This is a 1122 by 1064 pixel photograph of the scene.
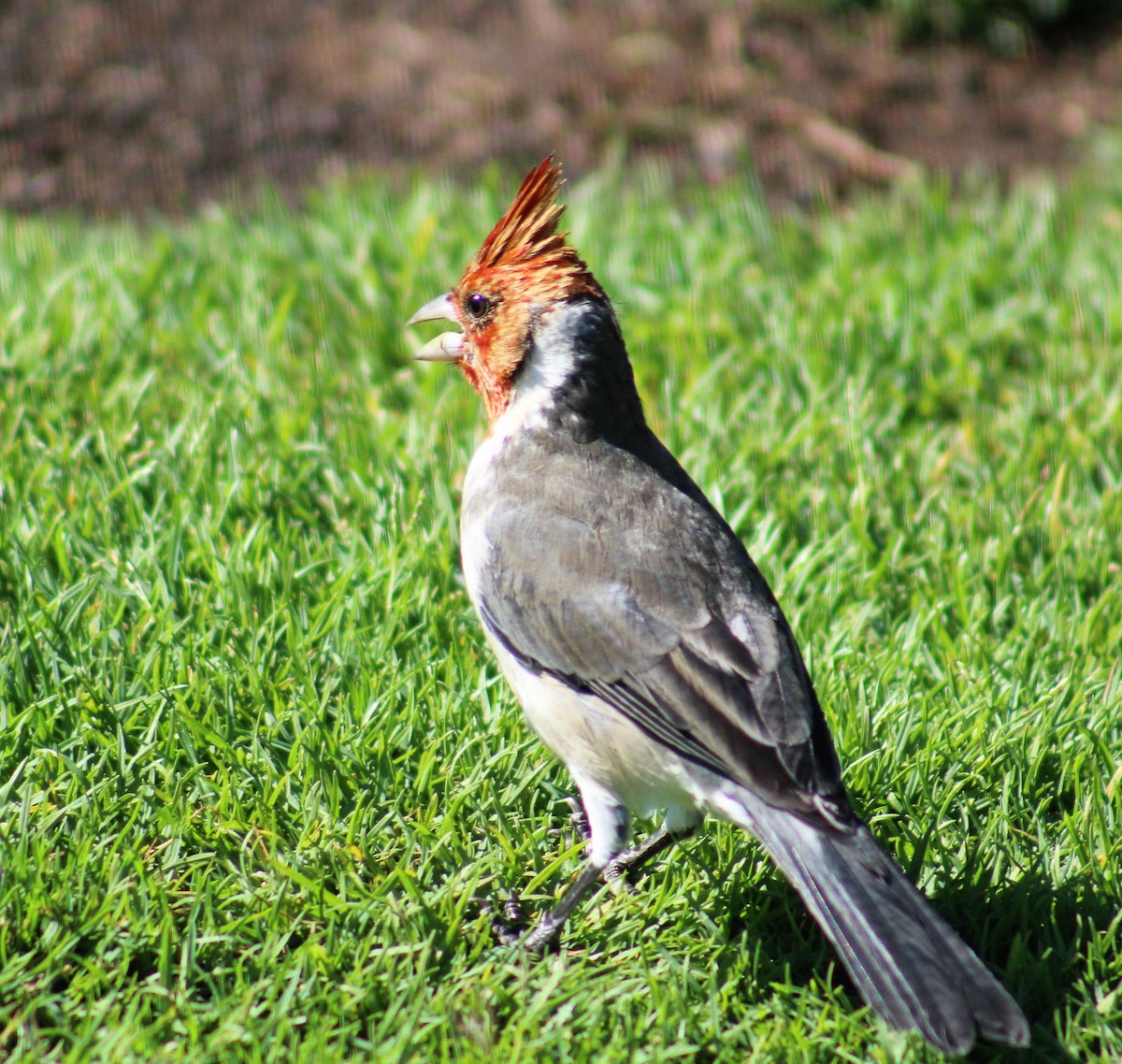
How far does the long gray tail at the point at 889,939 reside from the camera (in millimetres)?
2961

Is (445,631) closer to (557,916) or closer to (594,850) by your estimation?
(594,850)

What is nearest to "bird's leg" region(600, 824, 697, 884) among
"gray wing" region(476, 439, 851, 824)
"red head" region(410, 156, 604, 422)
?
"gray wing" region(476, 439, 851, 824)

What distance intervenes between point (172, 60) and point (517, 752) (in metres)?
5.63

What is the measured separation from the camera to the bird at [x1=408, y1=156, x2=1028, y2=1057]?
3135 mm

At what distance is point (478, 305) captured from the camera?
167 inches

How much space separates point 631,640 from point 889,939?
94cm

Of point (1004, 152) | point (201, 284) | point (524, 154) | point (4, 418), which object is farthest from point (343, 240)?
point (1004, 152)

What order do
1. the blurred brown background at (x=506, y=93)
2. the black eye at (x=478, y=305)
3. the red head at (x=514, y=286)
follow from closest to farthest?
the red head at (x=514, y=286) < the black eye at (x=478, y=305) < the blurred brown background at (x=506, y=93)

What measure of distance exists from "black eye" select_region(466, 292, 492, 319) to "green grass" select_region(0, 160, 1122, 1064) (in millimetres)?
834

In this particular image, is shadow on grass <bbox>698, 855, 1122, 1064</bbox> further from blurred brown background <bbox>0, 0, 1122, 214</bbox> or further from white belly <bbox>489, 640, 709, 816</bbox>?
blurred brown background <bbox>0, 0, 1122, 214</bbox>

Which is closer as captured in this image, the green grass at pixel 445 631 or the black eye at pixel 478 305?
the green grass at pixel 445 631

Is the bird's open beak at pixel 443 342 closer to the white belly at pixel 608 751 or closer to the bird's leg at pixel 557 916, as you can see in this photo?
the white belly at pixel 608 751

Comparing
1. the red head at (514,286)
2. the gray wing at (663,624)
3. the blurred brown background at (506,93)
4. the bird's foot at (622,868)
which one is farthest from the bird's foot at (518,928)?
the blurred brown background at (506,93)

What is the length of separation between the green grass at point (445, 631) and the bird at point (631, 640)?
23 centimetres
